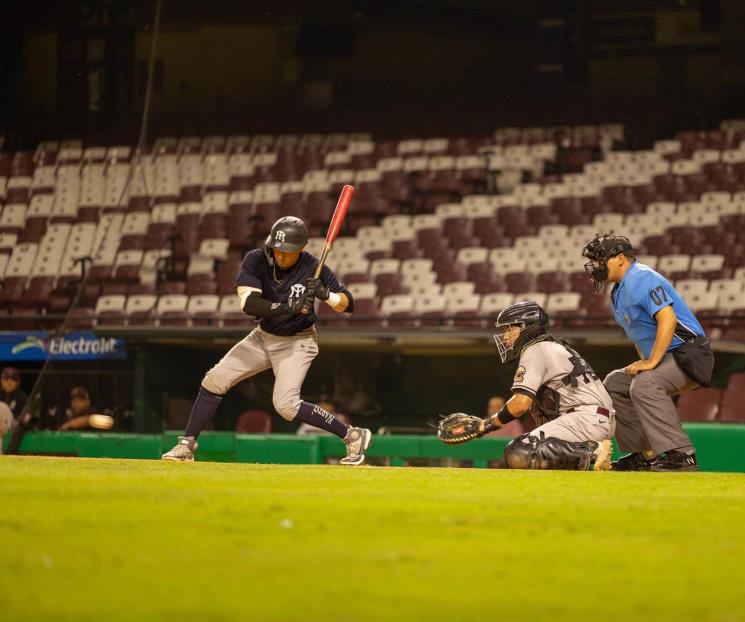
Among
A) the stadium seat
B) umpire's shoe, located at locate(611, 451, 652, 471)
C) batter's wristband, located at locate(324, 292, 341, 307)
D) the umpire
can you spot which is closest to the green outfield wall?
umpire's shoe, located at locate(611, 451, 652, 471)

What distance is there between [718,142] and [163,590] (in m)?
17.1

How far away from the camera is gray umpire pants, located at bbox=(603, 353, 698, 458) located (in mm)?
7070

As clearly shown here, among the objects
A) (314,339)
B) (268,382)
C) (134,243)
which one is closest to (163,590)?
(314,339)

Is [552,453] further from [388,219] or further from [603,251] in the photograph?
[388,219]

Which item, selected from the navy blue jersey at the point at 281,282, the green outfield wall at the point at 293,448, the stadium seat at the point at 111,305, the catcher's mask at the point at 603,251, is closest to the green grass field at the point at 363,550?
the catcher's mask at the point at 603,251

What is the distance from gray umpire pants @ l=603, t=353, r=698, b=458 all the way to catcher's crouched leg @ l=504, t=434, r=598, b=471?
0.34 m

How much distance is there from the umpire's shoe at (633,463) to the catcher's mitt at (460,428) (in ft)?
3.09

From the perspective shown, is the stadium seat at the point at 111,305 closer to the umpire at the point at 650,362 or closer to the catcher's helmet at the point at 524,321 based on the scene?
the catcher's helmet at the point at 524,321

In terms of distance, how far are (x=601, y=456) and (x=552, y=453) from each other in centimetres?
28

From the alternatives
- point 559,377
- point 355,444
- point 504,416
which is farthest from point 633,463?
point 355,444

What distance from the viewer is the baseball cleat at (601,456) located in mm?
7211

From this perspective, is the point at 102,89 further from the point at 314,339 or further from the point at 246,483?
the point at 246,483

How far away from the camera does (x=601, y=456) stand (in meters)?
7.21

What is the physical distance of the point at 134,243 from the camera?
18234mm
